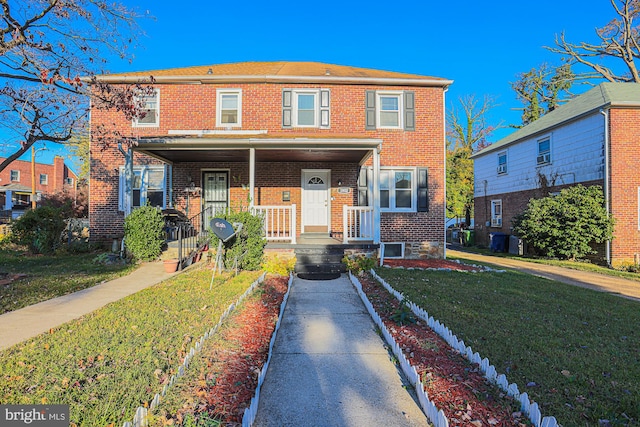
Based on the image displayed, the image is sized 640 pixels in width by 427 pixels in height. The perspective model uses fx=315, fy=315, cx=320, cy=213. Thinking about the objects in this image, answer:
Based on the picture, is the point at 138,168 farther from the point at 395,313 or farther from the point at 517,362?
the point at 517,362

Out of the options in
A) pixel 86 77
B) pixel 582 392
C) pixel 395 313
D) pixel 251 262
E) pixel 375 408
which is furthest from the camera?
pixel 251 262

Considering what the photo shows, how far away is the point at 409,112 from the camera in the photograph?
34.5 feet

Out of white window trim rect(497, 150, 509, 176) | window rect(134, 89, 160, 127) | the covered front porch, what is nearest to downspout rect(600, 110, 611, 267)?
white window trim rect(497, 150, 509, 176)

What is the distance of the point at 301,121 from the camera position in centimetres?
1062

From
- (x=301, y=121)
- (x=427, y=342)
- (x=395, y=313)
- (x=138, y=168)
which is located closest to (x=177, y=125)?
(x=138, y=168)

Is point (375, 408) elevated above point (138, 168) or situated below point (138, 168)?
below

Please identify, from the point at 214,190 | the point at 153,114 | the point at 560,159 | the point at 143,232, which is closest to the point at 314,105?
the point at 214,190

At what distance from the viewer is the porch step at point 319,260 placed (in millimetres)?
7664

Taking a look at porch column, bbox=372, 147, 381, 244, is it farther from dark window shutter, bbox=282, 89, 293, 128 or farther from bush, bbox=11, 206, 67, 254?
bush, bbox=11, 206, 67, 254

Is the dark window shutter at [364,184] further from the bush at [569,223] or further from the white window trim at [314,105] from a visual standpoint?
the bush at [569,223]

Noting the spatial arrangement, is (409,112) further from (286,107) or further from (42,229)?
(42,229)

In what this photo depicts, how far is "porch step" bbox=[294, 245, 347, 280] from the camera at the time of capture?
766cm

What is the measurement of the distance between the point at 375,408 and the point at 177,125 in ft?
34.4

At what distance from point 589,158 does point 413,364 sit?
42.6 feet
